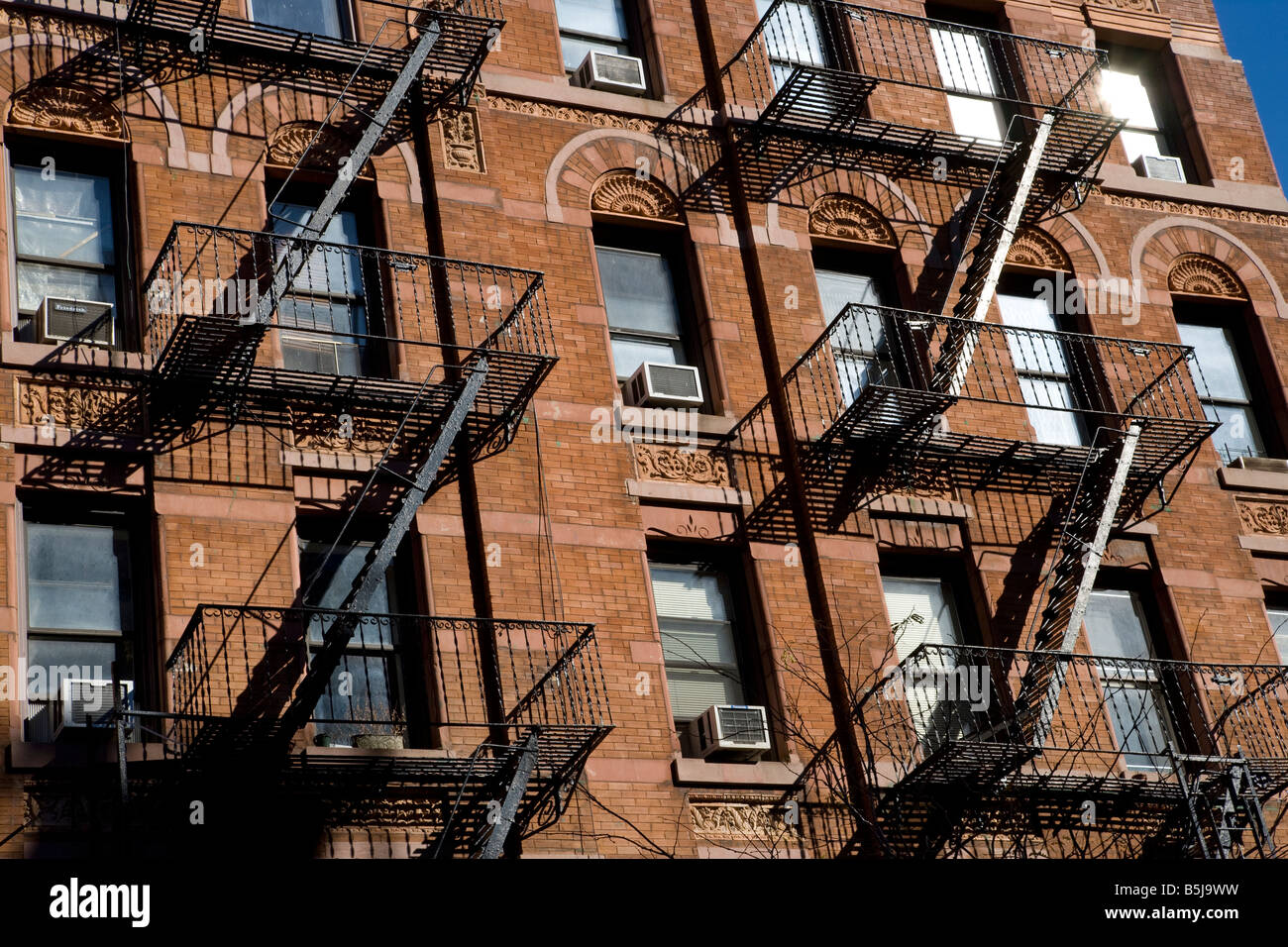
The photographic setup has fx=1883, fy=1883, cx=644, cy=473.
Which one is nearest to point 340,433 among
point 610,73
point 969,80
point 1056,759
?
point 610,73

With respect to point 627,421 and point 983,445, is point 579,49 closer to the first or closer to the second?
point 627,421

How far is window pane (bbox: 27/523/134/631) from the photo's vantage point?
15.3 meters

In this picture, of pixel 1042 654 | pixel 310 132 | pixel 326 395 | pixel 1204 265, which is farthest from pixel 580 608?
pixel 1204 265

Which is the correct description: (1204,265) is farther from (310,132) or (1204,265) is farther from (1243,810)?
(310,132)

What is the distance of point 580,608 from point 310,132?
5476mm

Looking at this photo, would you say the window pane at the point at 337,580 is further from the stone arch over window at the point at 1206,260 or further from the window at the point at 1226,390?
the stone arch over window at the point at 1206,260

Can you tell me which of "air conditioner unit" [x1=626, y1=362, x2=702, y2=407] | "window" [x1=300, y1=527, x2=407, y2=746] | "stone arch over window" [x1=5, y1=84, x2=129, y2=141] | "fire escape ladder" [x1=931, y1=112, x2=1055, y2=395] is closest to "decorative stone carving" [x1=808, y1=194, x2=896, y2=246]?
"fire escape ladder" [x1=931, y1=112, x2=1055, y2=395]

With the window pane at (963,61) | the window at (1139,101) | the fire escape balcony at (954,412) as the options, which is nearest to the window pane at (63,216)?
the fire escape balcony at (954,412)

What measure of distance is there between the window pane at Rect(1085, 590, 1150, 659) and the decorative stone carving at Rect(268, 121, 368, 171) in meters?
8.64

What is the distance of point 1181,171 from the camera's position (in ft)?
75.6

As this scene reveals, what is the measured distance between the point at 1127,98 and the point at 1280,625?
23.8 feet

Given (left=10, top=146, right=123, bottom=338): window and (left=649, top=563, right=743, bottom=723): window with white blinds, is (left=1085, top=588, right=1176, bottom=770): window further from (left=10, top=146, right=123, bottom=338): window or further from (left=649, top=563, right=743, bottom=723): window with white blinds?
(left=10, top=146, right=123, bottom=338): window

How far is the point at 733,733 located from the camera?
1666 centimetres

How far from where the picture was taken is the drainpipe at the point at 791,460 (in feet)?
55.3
